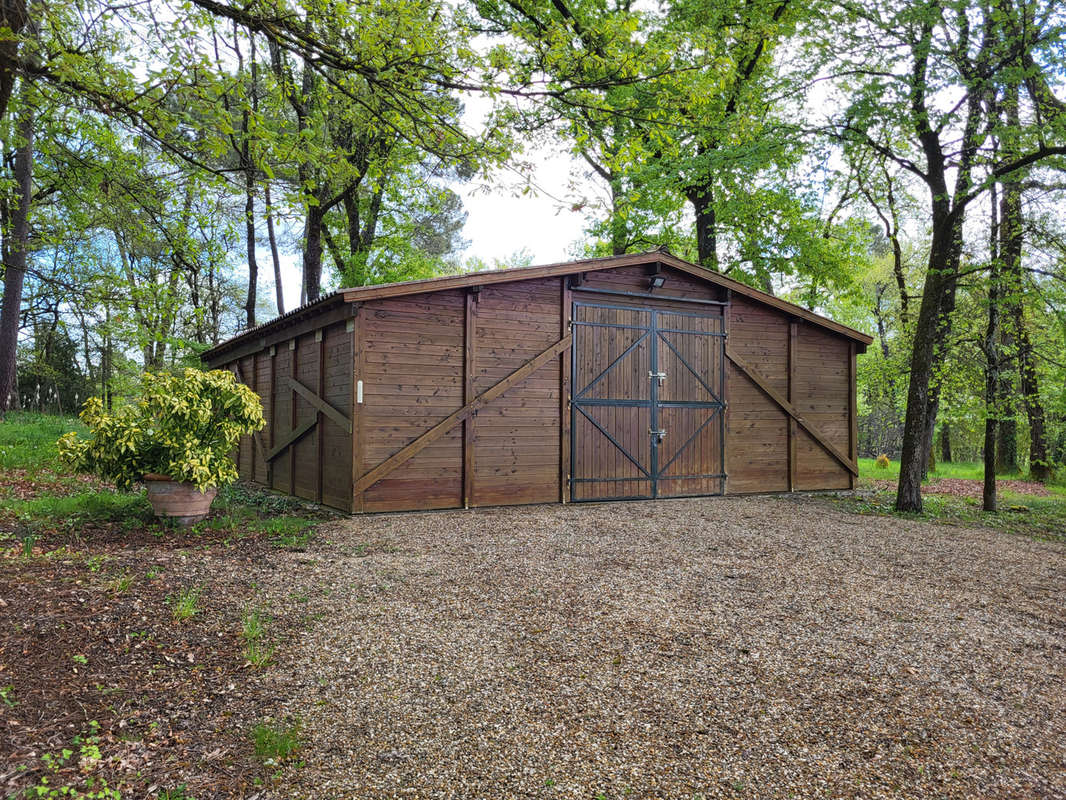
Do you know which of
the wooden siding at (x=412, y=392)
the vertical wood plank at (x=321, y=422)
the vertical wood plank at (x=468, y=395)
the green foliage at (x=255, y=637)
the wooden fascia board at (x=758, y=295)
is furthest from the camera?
the wooden fascia board at (x=758, y=295)

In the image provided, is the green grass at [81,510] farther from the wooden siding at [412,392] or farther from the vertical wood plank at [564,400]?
the vertical wood plank at [564,400]

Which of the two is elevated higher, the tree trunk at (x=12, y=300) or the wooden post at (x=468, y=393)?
the tree trunk at (x=12, y=300)

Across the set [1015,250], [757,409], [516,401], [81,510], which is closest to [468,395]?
[516,401]

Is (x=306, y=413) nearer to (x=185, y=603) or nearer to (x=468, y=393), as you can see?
(x=468, y=393)

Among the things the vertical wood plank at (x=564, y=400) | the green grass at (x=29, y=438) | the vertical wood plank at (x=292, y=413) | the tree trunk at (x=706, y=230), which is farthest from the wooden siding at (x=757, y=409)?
the green grass at (x=29, y=438)

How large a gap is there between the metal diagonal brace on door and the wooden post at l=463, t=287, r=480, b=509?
0.13m

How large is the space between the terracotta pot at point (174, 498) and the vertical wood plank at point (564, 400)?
4.52 meters

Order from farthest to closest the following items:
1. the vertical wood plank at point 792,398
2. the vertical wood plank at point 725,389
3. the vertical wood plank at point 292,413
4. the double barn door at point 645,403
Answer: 1. the vertical wood plank at point 792,398
2. the vertical wood plank at point 725,389
3. the vertical wood plank at point 292,413
4. the double barn door at point 645,403

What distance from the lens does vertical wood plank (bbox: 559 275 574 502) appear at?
8945 mm

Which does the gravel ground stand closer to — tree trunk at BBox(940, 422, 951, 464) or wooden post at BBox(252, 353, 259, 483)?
A: wooden post at BBox(252, 353, 259, 483)

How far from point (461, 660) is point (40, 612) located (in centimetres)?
230

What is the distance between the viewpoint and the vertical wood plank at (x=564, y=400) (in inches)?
352

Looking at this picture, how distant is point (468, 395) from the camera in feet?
27.2

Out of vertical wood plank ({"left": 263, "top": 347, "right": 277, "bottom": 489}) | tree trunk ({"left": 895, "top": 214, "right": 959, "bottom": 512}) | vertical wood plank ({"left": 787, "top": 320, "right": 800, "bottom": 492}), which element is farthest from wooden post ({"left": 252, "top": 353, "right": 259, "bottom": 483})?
tree trunk ({"left": 895, "top": 214, "right": 959, "bottom": 512})
